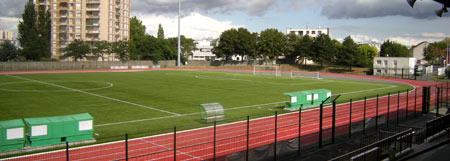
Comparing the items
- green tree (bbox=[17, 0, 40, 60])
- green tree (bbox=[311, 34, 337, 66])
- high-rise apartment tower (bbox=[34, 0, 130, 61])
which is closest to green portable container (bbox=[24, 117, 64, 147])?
green tree (bbox=[311, 34, 337, 66])

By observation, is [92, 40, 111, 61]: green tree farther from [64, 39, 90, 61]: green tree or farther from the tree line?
the tree line

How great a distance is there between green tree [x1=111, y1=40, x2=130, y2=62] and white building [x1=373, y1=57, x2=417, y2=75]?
2529 inches

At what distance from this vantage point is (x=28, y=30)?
325 ft

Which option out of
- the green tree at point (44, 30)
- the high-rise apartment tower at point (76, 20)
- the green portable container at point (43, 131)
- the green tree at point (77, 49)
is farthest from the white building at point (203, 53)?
the green portable container at point (43, 131)

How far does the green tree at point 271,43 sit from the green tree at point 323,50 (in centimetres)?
1175

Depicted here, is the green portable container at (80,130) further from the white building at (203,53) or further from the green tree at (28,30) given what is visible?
the white building at (203,53)

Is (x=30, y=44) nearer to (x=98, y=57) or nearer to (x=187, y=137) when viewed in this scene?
(x=98, y=57)

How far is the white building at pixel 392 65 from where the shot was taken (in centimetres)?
6800

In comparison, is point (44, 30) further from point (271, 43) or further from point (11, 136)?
point (11, 136)

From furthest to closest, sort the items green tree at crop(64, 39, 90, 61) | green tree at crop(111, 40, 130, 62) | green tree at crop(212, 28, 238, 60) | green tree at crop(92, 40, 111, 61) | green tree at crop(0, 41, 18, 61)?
green tree at crop(212, 28, 238, 60)
green tree at crop(111, 40, 130, 62)
green tree at crop(92, 40, 111, 61)
green tree at crop(64, 39, 90, 61)
green tree at crop(0, 41, 18, 61)

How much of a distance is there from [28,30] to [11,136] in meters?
97.9

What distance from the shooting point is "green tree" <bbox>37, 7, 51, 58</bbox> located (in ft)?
317

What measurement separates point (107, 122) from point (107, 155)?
733 cm

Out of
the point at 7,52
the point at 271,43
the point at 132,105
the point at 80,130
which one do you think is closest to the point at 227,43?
the point at 271,43
